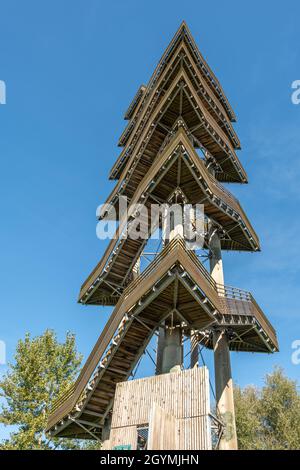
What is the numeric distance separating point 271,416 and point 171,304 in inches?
1133

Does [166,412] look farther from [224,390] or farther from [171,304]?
[224,390]

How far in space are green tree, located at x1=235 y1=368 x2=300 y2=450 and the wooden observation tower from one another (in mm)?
18021

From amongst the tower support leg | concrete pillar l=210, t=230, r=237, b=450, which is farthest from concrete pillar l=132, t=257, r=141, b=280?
the tower support leg

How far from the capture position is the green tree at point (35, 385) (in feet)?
100

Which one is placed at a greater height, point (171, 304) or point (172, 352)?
point (171, 304)

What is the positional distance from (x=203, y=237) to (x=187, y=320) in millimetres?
8321

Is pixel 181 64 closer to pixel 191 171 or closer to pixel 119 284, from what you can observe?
pixel 191 171

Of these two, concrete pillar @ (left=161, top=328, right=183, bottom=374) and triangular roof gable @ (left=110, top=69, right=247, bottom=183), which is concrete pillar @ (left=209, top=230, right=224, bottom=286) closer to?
concrete pillar @ (left=161, top=328, right=183, bottom=374)

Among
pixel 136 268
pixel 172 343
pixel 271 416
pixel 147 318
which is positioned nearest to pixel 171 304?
pixel 147 318

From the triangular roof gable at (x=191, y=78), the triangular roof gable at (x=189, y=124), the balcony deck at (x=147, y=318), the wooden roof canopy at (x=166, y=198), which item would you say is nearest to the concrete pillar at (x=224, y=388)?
the balcony deck at (x=147, y=318)

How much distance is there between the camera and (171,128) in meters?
28.4

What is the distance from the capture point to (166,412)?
43.7ft

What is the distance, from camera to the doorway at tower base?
43.2 ft

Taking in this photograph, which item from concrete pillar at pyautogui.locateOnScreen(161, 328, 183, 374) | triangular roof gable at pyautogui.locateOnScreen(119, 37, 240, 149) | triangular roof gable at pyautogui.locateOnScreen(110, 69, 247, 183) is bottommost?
concrete pillar at pyautogui.locateOnScreen(161, 328, 183, 374)
